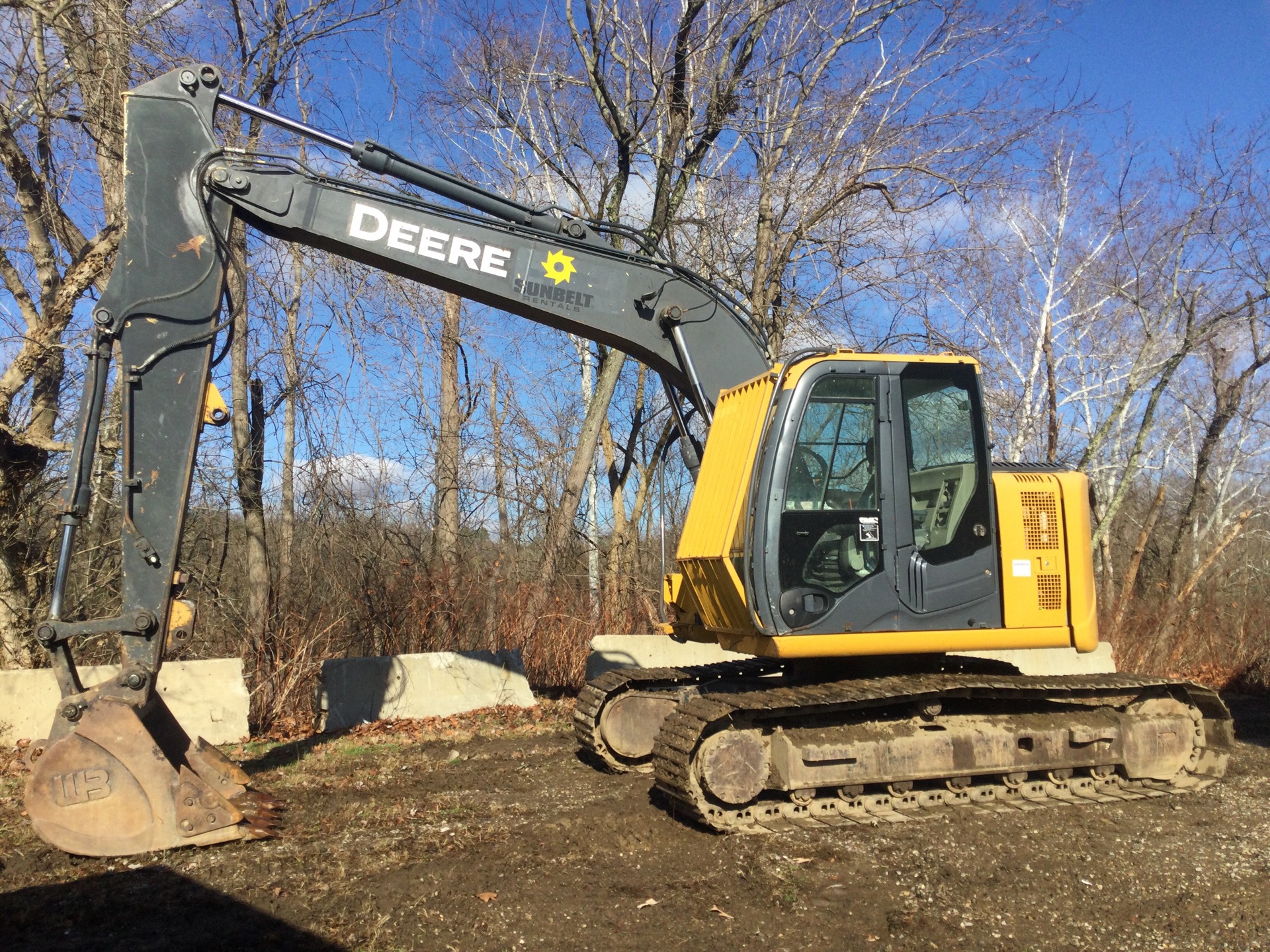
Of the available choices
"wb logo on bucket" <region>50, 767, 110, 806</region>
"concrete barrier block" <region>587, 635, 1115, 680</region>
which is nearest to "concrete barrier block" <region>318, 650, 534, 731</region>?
"concrete barrier block" <region>587, 635, 1115, 680</region>

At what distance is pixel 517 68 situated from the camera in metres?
14.5

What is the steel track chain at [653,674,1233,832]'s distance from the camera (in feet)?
19.1

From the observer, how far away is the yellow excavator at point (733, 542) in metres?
5.38

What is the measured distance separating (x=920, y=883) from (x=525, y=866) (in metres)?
1.93

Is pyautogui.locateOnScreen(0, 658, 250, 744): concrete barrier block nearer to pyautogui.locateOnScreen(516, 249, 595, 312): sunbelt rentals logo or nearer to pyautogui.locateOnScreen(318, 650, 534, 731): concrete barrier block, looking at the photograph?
pyautogui.locateOnScreen(318, 650, 534, 731): concrete barrier block

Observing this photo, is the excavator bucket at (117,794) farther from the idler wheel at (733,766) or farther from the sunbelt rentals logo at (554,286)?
the sunbelt rentals logo at (554,286)

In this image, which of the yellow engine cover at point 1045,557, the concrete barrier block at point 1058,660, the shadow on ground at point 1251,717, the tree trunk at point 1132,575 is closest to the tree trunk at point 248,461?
the yellow engine cover at point 1045,557

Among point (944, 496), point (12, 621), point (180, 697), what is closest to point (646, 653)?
point (180, 697)

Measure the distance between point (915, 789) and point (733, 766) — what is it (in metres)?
1.48

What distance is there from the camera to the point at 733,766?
5.86 meters

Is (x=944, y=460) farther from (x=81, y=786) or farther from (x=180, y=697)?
(x=180, y=697)

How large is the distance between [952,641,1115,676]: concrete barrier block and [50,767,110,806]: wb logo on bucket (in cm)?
964

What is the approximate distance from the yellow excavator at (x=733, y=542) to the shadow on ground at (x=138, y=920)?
0.40 metres

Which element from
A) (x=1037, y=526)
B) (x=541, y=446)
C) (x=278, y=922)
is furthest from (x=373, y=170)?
(x=541, y=446)
